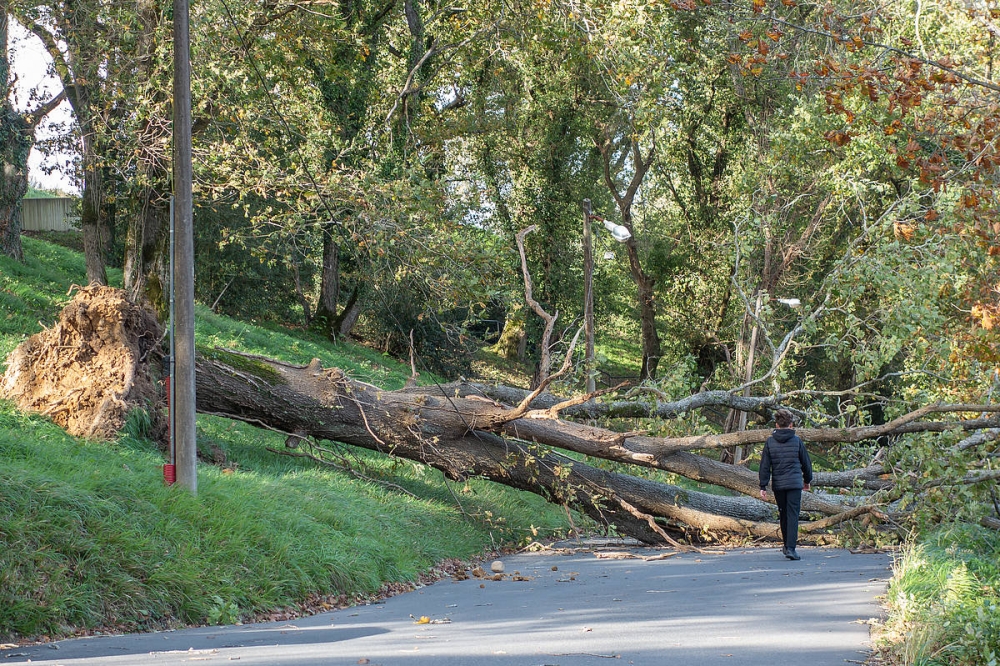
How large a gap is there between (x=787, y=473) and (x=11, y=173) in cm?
1924

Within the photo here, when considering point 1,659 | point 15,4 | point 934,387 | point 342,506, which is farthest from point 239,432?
point 934,387

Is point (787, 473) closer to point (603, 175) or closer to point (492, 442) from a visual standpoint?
point (492, 442)

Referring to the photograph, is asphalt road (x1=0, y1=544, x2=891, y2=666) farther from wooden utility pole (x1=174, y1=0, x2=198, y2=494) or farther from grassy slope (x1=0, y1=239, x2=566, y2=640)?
wooden utility pole (x1=174, y1=0, x2=198, y2=494)

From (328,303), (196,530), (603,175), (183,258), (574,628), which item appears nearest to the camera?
(574,628)

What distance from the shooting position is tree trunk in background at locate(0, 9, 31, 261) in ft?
68.9

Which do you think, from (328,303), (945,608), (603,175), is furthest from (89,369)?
(603,175)

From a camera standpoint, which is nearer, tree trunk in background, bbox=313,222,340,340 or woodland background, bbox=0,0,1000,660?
woodland background, bbox=0,0,1000,660

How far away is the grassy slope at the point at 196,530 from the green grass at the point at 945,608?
199 inches

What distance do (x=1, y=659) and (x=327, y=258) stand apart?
2486 cm

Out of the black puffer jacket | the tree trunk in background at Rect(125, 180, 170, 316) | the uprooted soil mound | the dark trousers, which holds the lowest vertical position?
the dark trousers

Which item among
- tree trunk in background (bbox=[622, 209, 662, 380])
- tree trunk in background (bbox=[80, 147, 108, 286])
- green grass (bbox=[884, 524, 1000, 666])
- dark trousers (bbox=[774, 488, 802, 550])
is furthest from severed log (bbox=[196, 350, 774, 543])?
tree trunk in background (bbox=[622, 209, 662, 380])

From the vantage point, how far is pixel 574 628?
7.13 m

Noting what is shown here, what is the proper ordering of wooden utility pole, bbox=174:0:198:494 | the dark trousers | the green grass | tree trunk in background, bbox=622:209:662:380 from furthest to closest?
tree trunk in background, bbox=622:209:662:380
the dark trousers
wooden utility pole, bbox=174:0:198:494
the green grass

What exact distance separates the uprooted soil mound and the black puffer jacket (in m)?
7.77
